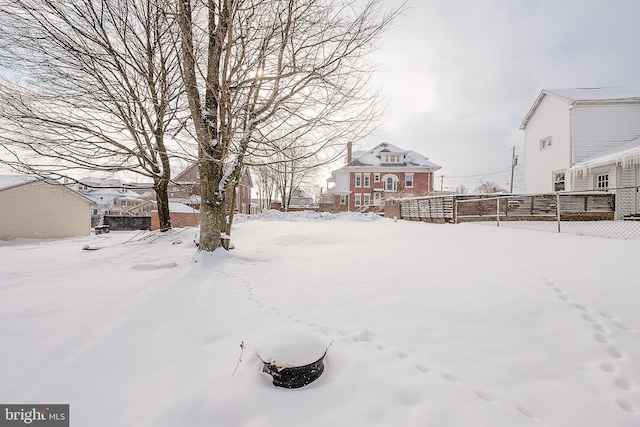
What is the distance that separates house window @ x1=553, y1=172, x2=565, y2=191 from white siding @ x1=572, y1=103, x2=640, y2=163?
4.39 ft

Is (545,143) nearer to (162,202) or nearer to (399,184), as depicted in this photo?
(399,184)

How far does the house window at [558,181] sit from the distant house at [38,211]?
2869 cm

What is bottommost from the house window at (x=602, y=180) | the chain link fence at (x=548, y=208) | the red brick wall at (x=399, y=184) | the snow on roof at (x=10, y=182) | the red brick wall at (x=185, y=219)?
the red brick wall at (x=185, y=219)

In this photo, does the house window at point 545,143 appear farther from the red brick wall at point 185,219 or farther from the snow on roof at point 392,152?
the red brick wall at point 185,219

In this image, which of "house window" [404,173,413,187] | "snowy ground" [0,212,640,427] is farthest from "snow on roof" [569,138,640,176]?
"house window" [404,173,413,187]

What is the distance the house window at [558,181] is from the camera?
1543 cm

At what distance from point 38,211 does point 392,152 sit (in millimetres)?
34487

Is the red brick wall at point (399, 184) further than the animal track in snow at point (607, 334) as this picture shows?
Yes

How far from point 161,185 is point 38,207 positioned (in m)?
15.9

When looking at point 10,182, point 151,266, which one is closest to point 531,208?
point 151,266

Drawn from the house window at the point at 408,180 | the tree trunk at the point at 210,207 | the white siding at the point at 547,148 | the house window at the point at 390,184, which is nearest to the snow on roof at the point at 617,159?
the white siding at the point at 547,148

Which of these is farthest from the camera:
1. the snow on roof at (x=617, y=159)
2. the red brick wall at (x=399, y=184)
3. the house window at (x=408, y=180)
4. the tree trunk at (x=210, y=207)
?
the house window at (x=408, y=180)

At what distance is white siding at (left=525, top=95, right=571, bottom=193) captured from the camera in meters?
14.9

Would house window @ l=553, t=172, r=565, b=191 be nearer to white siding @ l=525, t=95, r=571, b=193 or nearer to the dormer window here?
white siding @ l=525, t=95, r=571, b=193
